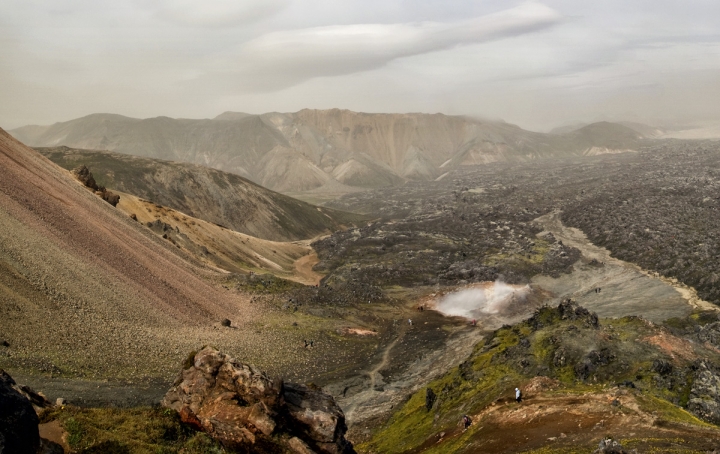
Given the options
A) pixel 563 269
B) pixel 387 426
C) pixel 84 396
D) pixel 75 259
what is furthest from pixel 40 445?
pixel 563 269

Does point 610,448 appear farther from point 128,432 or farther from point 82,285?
point 82,285

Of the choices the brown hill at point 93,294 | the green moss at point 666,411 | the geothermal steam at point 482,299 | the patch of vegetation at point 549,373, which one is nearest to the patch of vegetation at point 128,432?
the patch of vegetation at point 549,373

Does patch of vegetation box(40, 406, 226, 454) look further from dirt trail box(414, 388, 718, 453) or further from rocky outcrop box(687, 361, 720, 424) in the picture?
rocky outcrop box(687, 361, 720, 424)

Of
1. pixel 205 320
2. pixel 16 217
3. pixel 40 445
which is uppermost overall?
pixel 16 217

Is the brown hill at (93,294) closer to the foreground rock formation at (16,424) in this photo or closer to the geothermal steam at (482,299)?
the foreground rock formation at (16,424)

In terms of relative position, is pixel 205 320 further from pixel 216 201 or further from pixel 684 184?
pixel 684 184

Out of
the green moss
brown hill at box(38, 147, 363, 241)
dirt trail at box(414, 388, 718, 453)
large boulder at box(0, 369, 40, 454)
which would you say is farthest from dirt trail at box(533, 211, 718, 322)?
brown hill at box(38, 147, 363, 241)
